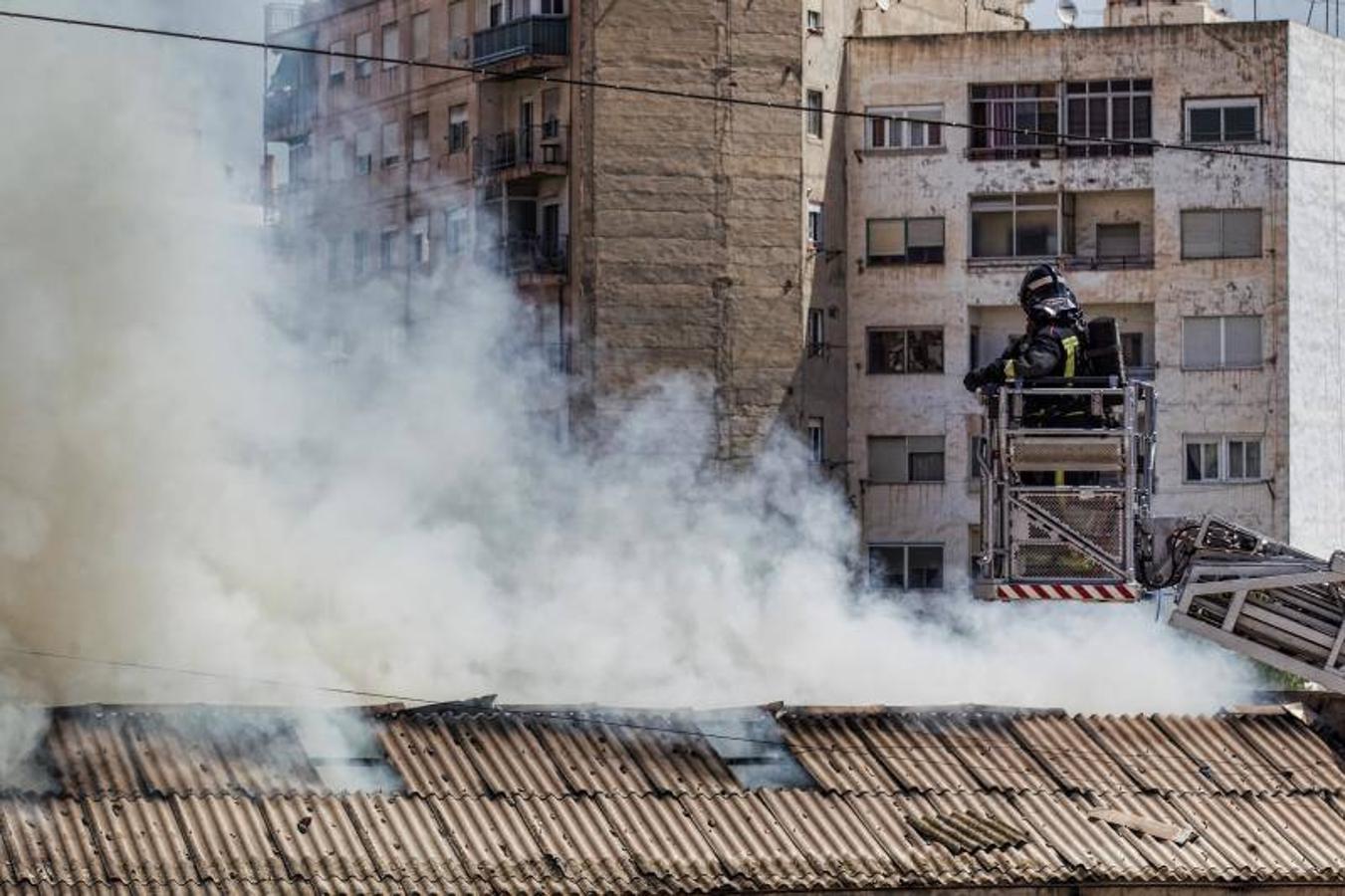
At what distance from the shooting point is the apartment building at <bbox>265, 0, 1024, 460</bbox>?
182 feet

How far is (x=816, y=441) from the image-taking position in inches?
2288

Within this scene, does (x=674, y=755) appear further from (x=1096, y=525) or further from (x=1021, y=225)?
(x=1021, y=225)

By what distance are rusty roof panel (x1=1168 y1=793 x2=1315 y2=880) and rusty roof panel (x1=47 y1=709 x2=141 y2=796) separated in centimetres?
1221

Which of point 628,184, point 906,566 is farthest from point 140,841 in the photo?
point 906,566

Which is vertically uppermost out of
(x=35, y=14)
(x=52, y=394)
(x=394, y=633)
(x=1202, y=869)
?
(x=35, y=14)

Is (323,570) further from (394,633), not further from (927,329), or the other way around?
(927,329)

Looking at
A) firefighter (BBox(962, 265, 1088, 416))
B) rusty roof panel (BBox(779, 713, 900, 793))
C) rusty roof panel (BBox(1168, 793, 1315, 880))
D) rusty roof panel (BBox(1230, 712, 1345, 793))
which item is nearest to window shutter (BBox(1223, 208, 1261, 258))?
rusty roof panel (BBox(1230, 712, 1345, 793))

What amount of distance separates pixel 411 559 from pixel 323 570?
2.11 m

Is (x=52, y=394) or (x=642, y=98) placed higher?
(x=642, y=98)

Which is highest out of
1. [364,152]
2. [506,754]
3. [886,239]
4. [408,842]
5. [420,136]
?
[420,136]

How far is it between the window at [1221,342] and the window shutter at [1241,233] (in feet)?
4.73

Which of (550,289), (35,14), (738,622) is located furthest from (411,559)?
(550,289)

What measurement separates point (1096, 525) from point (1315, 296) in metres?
35.5

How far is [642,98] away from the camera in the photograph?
5569 centimetres
